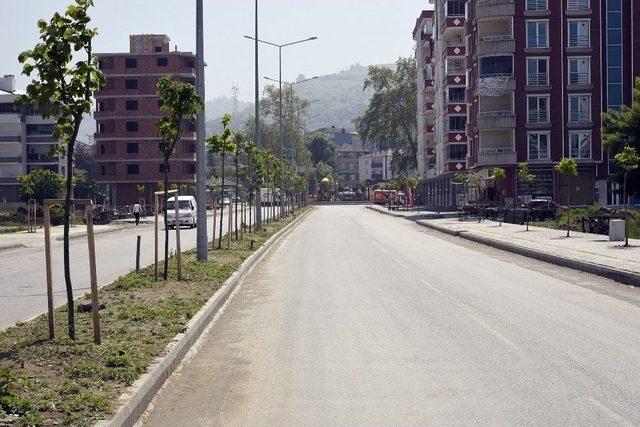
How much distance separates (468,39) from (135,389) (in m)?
70.0

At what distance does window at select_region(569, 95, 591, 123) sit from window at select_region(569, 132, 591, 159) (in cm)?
107

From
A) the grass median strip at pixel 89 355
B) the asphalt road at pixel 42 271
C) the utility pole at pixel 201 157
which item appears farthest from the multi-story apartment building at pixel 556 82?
the grass median strip at pixel 89 355

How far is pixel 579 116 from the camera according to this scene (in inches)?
2621

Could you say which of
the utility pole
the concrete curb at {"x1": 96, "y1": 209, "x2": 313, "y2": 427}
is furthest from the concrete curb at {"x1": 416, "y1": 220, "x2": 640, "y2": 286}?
the utility pole

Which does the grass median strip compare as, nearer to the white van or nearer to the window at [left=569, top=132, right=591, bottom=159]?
the white van

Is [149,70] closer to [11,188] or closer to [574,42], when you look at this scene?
[11,188]

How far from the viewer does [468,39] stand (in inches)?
2918

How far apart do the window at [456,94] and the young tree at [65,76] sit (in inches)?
2975

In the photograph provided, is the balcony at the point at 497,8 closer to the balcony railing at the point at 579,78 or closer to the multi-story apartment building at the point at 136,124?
the balcony railing at the point at 579,78

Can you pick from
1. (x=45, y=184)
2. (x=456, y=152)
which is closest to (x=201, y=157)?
(x=45, y=184)

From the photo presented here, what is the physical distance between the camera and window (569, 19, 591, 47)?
66.3 m

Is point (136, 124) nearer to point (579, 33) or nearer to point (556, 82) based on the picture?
point (556, 82)

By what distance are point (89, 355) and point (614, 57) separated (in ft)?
210

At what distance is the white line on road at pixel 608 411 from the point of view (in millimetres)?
6721
